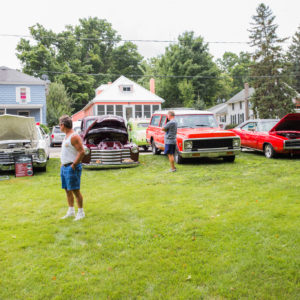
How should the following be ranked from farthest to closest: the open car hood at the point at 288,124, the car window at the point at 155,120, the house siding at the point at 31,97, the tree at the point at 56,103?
the tree at the point at 56,103, the house siding at the point at 31,97, the car window at the point at 155,120, the open car hood at the point at 288,124

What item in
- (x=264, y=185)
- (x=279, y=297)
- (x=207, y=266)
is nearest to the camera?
(x=279, y=297)

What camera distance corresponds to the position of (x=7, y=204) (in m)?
6.95

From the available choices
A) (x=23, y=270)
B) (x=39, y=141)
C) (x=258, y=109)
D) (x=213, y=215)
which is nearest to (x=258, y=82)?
(x=258, y=109)

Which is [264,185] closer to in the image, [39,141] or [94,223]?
[94,223]

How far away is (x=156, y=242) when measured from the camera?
15.0ft

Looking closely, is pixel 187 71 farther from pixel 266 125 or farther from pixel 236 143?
pixel 236 143

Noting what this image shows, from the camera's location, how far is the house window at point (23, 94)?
32562 millimetres

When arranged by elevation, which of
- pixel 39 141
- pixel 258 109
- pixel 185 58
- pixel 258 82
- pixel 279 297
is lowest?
pixel 279 297

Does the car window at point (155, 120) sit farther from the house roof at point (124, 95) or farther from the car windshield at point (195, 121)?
the house roof at point (124, 95)

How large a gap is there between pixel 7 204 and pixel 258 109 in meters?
38.0

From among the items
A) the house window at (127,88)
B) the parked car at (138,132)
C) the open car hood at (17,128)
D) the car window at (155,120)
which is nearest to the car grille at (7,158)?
the open car hood at (17,128)

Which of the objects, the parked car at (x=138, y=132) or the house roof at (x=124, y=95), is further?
the house roof at (x=124, y=95)

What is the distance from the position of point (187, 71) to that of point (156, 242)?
165 ft

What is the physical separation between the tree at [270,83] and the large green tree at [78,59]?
20.7 metres
